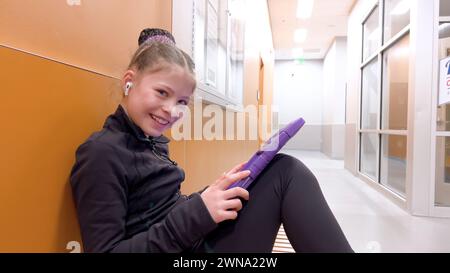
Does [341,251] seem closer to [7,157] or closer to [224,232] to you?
[224,232]

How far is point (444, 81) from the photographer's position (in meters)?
2.47

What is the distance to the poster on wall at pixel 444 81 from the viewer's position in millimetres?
2436

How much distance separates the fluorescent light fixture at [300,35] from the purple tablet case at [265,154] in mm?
A: 7326

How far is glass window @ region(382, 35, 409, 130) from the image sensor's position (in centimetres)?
311

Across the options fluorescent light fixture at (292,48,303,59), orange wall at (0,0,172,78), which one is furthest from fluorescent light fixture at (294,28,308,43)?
orange wall at (0,0,172,78)

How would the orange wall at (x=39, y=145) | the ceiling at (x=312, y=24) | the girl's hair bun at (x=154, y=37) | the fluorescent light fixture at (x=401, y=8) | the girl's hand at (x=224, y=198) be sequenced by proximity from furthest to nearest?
the ceiling at (x=312, y=24) → the fluorescent light fixture at (x=401, y=8) → the girl's hair bun at (x=154, y=37) → the girl's hand at (x=224, y=198) → the orange wall at (x=39, y=145)

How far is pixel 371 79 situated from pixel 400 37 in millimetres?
1399

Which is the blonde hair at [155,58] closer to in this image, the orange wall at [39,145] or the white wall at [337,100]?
the orange wall at [39,145]

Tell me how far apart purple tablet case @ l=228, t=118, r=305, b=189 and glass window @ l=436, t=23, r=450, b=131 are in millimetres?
2265

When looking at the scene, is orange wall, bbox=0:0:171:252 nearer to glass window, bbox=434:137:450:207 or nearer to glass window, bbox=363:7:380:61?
glass window, bbox=434:137:450:207

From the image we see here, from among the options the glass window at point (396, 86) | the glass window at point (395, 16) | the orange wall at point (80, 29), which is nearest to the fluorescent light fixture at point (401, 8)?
the glass window at point (395, 16)

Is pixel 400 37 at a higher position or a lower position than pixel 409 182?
higher

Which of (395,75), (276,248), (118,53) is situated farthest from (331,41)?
(118,53)

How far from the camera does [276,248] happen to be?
5.45ft
